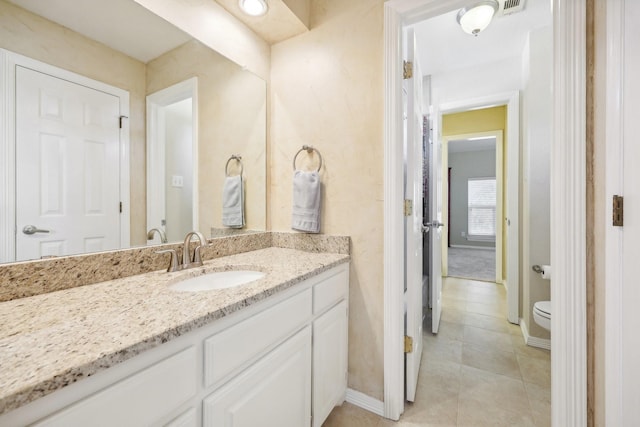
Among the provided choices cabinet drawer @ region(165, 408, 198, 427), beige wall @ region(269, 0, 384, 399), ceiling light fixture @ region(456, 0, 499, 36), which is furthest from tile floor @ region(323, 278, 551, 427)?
ceiling light fixture @ region(456, 0, 499, 36)

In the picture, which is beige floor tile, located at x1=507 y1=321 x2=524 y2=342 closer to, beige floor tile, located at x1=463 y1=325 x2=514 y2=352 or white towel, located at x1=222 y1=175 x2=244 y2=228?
beige floor tile, located at x1=463 y1=325 x2=514 y2=352

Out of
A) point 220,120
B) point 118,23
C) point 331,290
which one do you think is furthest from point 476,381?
point 118,23

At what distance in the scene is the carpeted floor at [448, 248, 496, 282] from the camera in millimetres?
4238

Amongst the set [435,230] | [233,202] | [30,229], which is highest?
[233,202]

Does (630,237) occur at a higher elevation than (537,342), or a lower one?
higher

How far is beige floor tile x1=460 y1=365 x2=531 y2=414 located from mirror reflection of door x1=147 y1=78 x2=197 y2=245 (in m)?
1.86

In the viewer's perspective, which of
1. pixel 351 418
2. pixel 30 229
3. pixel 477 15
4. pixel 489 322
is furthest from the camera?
pixel 489 322

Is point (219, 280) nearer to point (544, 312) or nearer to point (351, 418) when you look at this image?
point (351, 418)

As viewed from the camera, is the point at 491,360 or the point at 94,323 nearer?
the point at 94,323

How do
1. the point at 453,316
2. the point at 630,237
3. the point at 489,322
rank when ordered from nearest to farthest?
the point at 630,237, the point at 489,322, the point at 453,316

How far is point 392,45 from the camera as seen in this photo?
1.34 metres

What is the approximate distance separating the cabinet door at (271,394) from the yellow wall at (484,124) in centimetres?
372

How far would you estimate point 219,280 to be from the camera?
1.22 m

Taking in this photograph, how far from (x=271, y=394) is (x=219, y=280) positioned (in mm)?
526
